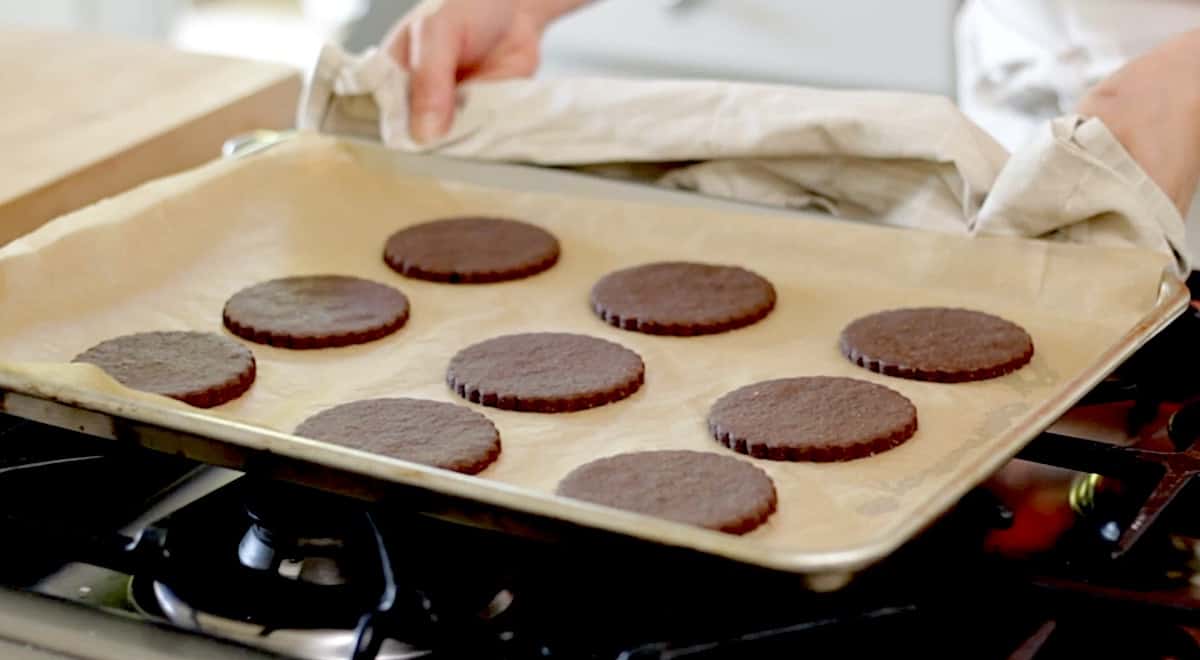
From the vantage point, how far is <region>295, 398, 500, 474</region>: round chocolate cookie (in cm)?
88

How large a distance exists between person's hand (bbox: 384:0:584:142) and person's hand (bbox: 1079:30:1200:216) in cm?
50

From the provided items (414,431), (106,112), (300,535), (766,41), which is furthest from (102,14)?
(300,535)

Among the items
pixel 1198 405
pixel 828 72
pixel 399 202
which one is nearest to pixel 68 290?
pixel 399 202

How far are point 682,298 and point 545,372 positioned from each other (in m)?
0.15

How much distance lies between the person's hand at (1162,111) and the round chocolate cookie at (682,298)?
262 mm

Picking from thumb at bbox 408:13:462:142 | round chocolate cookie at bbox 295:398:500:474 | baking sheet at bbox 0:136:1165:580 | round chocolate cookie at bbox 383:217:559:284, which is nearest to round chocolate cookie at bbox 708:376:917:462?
baking sheet at bbox 0:136:1165:580

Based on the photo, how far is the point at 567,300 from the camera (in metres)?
1.14

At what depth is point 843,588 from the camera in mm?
684

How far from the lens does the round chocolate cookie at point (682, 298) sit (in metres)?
1.08

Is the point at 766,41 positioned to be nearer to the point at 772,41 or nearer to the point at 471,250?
the point at 772,41

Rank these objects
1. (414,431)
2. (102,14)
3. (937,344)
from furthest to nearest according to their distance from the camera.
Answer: (102,14)
(937,344)
(414,431)

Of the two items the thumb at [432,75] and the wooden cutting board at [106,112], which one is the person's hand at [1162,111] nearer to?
the thumb at [432,75]

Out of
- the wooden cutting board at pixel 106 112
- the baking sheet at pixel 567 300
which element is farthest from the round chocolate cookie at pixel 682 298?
the wooden cutting board at pixel 106 112

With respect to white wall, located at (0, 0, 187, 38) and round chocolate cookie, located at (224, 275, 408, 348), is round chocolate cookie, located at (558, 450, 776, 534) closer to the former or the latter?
round chocolate cookie, located at (224, 275, 408, 348)
